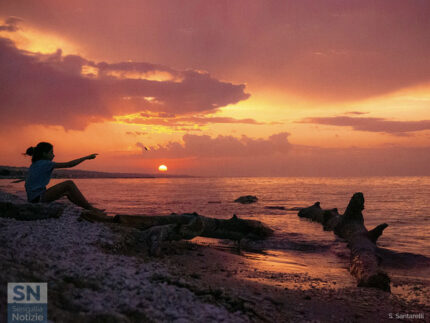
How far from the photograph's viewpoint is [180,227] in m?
10.9

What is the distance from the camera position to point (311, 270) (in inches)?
394

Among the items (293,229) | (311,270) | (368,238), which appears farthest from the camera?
(293,229)

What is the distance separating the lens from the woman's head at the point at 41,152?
9477 millimetres

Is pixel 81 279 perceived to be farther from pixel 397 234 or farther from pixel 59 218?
pixel 397 234

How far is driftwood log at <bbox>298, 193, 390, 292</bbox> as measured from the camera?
26.6 ft

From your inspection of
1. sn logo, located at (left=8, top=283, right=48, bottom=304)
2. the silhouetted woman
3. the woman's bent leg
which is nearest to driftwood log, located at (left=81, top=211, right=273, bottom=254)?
the woman's bent leg

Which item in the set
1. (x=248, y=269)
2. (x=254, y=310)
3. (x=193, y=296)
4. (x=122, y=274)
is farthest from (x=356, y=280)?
(x=122, y=274)

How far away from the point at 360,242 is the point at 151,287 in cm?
962

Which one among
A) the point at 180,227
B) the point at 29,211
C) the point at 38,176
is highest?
the point at 38,176

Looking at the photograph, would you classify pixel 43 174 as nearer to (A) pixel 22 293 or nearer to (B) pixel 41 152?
(B) pixel 41 152

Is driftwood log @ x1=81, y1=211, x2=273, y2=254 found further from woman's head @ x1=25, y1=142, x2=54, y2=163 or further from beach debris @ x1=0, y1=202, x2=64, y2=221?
woman's head @ x1=25, y1=142, x2=54, y2=163

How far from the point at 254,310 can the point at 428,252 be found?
1190cm

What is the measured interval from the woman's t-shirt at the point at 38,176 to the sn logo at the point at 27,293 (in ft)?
19.4

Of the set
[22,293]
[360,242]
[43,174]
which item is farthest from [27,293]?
[360,242]
